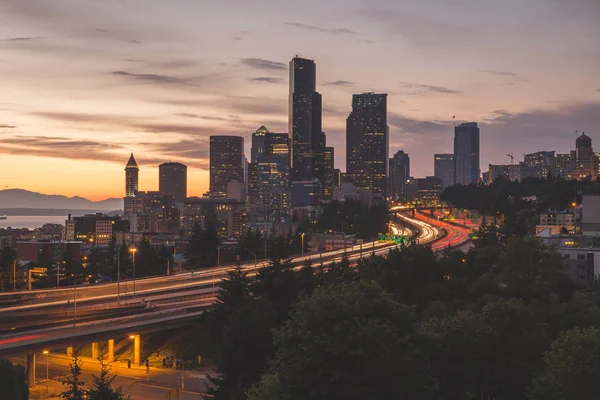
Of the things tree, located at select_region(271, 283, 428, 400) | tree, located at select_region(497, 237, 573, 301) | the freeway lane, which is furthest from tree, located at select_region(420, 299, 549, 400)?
the freeway lane

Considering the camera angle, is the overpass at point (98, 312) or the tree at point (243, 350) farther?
the overpass at point (98, 312)

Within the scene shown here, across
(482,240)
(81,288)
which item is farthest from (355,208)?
(81,288)

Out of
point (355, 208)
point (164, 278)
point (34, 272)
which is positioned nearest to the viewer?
point (164, 278)

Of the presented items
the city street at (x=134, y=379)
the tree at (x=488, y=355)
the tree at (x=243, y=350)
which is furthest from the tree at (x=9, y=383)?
the tree at (x=488, y=355)

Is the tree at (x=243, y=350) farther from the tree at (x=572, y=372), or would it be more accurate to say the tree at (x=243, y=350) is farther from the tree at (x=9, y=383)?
the tree at (x=572, y=372)

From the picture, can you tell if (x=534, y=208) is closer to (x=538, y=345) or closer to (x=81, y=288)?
(x=81, y=288)

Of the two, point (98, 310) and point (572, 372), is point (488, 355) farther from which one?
point (98, 310)
